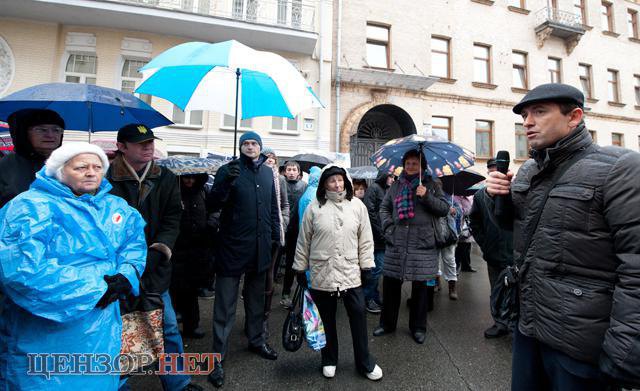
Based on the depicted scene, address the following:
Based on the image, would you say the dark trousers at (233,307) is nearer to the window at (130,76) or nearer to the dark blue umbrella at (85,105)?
the dark blue umbrella at (85,105)

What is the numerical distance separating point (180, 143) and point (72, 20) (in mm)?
4768

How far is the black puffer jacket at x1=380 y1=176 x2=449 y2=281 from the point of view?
329cm

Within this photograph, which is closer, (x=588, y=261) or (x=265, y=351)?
(x=588, y=261)

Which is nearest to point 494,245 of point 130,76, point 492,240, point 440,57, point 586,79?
point 492,240

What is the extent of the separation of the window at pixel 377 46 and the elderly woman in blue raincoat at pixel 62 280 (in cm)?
1193

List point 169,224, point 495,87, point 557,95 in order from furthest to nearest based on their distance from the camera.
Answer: point 495,87 < point 169,224 < point 557,95

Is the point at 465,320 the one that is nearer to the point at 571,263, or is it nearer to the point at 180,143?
the point at 571,263

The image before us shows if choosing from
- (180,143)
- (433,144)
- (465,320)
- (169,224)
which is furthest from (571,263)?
(180,143)

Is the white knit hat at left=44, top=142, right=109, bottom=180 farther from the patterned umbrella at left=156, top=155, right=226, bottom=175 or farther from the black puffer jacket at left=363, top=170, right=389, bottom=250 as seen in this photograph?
the black puffer jacket at left=363, top=170, right=389, bottom=250

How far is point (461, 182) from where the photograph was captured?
5285 mm

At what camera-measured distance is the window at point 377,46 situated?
1194 cm

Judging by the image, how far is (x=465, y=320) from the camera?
13.1ft

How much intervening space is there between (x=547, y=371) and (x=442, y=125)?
1259 centimetres

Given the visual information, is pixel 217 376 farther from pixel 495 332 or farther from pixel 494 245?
pixel 494 245
